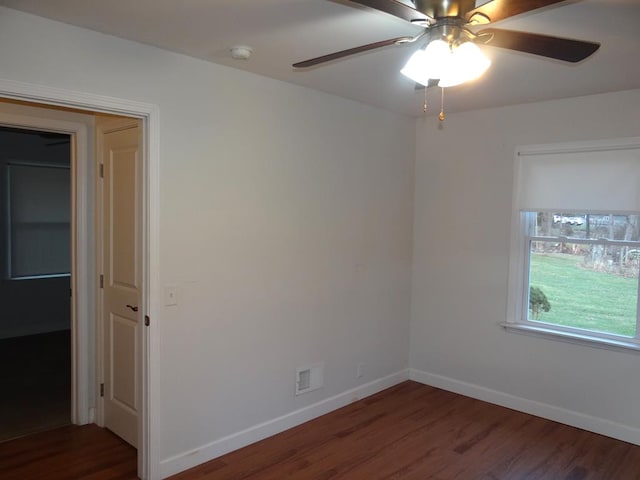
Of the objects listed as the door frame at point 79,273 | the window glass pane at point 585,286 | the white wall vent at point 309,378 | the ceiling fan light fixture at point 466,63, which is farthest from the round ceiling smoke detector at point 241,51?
the window glass pane at point 585,286

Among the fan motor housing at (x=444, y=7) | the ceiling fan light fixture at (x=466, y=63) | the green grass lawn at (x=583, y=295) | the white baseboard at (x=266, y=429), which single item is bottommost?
the white baseboard at (x=266, y=429)

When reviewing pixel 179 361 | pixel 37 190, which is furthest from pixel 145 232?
pixel 37 190

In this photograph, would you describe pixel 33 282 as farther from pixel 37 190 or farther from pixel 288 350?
pixel 288 350

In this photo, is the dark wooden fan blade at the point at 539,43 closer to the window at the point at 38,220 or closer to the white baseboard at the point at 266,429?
the white baseboard at the point at 266,429

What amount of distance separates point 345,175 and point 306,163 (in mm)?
422

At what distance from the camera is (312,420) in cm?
367

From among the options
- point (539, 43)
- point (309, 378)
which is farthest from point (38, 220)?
point (539, 43)

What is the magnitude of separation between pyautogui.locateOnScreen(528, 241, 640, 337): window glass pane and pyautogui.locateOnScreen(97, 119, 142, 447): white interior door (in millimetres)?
2967

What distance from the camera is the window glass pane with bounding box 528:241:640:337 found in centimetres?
348

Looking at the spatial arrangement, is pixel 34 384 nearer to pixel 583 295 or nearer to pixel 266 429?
pixel 266 429

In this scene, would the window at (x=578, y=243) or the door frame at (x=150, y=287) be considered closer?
the door frame at (x=150, y=287)

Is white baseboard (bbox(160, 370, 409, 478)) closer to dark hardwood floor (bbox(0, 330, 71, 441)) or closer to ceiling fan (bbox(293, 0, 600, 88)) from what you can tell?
dark hardwood floor (bbox(0, 330, 71, 441))

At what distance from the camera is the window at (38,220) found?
5984 mm

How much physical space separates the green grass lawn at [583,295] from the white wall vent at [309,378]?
1.78 metres
